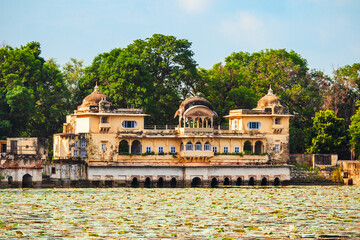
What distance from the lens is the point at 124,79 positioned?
55969 millimetres

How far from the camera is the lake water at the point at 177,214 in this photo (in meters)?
25.5

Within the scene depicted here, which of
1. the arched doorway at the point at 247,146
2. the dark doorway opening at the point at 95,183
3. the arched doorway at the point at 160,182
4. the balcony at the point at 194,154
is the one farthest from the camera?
the arched doorway at the point at 247,146

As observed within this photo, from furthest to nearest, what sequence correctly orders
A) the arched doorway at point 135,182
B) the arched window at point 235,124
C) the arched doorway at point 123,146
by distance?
the arched doorway at point 123,146 < the arched window at point 235,124 < the arched doorway at point 135,182

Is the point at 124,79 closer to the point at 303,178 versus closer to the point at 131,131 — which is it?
the point at 131,131

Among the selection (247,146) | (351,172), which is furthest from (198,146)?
(351,172)

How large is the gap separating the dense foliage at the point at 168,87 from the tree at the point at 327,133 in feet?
0.25

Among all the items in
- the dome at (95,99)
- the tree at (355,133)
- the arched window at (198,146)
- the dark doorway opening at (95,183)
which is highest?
the dome at (95,99)

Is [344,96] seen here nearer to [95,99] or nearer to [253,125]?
[253,125]

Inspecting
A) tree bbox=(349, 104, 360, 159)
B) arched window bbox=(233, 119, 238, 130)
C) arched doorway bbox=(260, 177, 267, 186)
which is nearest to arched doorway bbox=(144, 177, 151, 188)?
arched doorway bbox=(260, 177, 267, 186)

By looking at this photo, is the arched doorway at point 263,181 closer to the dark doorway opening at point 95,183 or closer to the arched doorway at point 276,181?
the arched doorway at point 276,181

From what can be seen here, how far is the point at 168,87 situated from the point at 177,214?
29.9 m

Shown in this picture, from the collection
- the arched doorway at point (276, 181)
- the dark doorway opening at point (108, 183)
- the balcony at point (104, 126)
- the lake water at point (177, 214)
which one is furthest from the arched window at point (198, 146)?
the lake water at point (177, 214)

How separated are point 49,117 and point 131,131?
10244 mm

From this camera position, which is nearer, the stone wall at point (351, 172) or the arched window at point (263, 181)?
the stone wall at point (351, 172)
